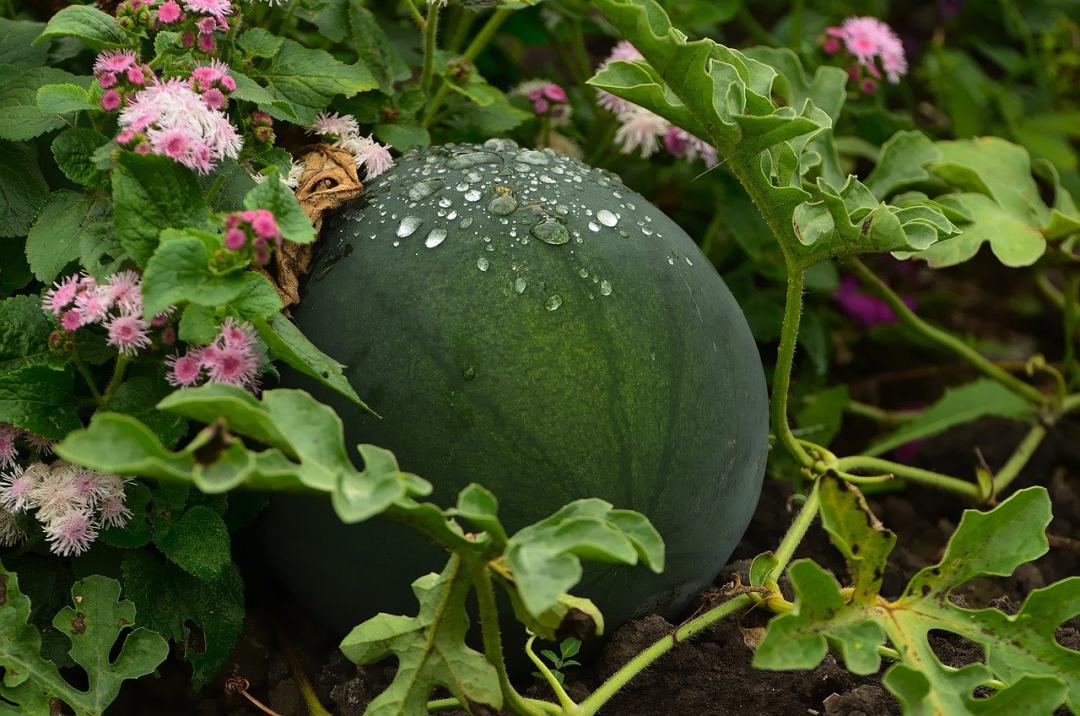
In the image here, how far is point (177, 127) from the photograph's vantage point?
1.69m

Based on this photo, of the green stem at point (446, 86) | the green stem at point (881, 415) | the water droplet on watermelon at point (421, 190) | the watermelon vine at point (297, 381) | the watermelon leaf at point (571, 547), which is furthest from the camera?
the green stem at point (881, 415)

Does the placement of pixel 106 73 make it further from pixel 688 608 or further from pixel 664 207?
pixel 664 207

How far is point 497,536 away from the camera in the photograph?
146 centimetres

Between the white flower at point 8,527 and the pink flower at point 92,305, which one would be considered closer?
the pink flower at point 92,305

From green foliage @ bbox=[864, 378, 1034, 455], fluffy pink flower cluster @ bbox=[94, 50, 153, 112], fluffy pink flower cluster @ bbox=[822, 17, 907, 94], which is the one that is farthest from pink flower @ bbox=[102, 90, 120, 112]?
green foliage @ bbox=[864, 378, 1034, 455]

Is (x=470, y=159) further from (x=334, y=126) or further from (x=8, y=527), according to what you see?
(x=8, y=527)

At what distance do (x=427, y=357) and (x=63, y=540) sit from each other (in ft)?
1.84

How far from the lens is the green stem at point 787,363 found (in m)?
2.09

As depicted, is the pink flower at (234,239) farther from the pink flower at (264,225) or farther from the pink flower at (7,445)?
the pink flower at (7,445)

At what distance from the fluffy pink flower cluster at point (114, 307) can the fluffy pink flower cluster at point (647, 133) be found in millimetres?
1152

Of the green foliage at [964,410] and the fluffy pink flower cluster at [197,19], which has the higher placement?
the fluffy pink flower cluster at [197,19]

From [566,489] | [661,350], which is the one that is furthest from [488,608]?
[661,350]

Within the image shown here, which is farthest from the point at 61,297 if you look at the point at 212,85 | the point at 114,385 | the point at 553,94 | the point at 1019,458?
the point at 1019,458

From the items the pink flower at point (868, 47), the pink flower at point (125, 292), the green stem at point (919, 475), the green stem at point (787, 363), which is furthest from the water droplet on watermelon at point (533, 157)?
the pink flower at point (868, 47)
